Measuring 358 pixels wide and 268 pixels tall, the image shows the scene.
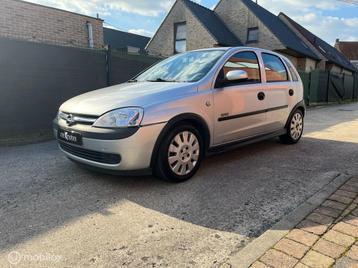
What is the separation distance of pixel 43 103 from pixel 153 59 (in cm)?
336

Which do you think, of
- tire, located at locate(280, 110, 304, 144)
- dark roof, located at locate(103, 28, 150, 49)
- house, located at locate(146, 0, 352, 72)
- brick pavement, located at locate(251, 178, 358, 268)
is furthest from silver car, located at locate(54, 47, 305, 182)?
dark roof, located at locate(103, 28, 150, 49)

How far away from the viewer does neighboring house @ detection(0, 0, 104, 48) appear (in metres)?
10.3

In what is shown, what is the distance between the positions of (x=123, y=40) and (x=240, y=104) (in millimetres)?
26464

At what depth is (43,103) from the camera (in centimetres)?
648

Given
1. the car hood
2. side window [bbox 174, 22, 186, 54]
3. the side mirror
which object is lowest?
the car hood

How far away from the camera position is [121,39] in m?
28.9

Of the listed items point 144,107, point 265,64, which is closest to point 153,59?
point 265,64

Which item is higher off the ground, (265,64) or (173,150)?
(265,64)

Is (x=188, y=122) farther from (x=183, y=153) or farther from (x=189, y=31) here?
(x=189, y=31)

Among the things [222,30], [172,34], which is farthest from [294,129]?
[172,34]

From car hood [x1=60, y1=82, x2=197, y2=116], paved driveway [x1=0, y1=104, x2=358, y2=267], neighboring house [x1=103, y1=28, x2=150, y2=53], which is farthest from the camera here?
neighboring house [x1=103, y1=28, x2=150, y2=53]

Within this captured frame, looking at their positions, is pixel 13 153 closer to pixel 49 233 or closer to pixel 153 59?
pixel 49 233

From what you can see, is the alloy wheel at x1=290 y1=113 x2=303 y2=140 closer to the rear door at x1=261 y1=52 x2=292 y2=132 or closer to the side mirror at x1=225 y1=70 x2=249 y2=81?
the rear door at x1=261 y1=52 x2=292 y2=132

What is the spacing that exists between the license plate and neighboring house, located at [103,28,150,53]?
23.8 meters
